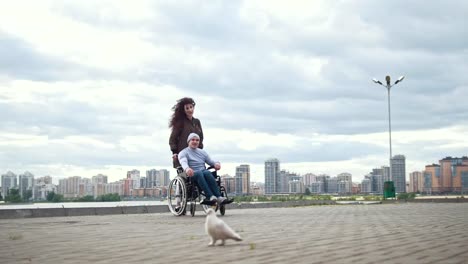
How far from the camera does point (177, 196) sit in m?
12.9

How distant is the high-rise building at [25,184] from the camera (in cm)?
3102

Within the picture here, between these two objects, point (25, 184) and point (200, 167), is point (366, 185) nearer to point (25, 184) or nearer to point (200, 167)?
point (25, 184)

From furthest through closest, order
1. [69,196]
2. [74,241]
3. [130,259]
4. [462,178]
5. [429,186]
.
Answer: [429,186] → [462,178] → [69,196] → [74,241] → [130,259]

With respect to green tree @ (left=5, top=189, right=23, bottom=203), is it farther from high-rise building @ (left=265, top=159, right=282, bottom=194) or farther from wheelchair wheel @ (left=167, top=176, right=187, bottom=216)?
high-rise building @ (left=265, top=159, right=282, bottom=194)

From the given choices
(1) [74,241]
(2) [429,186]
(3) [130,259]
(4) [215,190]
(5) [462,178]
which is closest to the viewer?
(3) [130,259]

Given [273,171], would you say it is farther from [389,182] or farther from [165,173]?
[389,182]

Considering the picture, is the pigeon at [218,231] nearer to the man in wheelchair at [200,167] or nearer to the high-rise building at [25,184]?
the man in wheelchair at [200,167]

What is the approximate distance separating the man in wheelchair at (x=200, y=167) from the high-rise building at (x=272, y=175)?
82763mm

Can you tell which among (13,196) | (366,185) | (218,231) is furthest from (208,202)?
(366,185)

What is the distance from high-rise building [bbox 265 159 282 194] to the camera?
96875 millimetres

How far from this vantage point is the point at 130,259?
4.96m

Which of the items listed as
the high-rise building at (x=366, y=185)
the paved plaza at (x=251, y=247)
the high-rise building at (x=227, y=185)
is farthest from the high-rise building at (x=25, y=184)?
the high-rise building at (x=366, y=185)

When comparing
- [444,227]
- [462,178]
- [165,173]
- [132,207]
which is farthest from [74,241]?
[462,178]

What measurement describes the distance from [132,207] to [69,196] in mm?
24857
